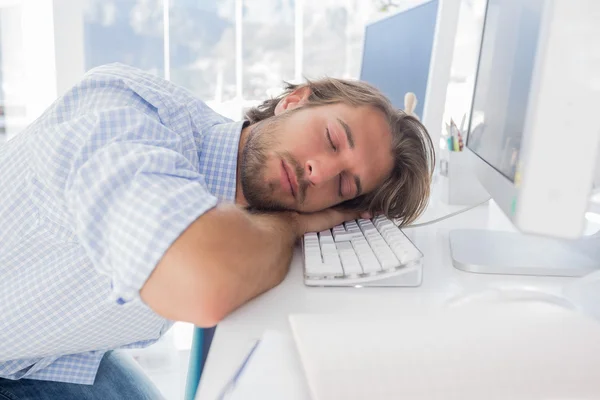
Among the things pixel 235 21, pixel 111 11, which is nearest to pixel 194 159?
pixel 111 11

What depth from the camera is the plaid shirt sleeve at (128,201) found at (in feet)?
1.79

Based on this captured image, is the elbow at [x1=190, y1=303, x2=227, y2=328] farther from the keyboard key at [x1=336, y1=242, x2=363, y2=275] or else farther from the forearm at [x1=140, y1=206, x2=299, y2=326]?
the keyboard key at [x1=336, y1=242, x2=363, y2=275]

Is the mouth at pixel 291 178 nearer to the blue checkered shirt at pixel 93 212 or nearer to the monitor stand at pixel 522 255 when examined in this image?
the blue checkered shirt at pixel 93 212

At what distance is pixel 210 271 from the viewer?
1.82 feet

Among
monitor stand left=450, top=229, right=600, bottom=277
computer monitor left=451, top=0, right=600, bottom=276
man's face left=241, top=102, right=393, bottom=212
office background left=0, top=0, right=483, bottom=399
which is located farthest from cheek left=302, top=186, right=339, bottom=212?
office background left=0, top=0, right=483, bottom=399

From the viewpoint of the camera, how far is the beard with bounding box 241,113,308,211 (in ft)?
3.33

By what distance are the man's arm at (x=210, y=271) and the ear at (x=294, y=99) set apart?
0.64m

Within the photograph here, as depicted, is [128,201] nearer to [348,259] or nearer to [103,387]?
[348,259]

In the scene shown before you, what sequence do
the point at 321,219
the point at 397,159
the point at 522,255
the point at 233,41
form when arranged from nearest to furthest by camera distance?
the point at 522,255 < the point at 321,219 < the point at 397,159 < the point at 233,41

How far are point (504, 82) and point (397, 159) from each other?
0.35 m

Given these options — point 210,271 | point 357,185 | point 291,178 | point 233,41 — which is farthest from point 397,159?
point 233,41

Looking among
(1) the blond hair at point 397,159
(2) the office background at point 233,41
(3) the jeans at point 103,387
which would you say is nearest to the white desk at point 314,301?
(1) the blond hair at point 397,159

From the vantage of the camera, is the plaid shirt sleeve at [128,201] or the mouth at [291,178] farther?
the mouth at [291,178]

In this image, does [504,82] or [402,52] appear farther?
[402,52]
